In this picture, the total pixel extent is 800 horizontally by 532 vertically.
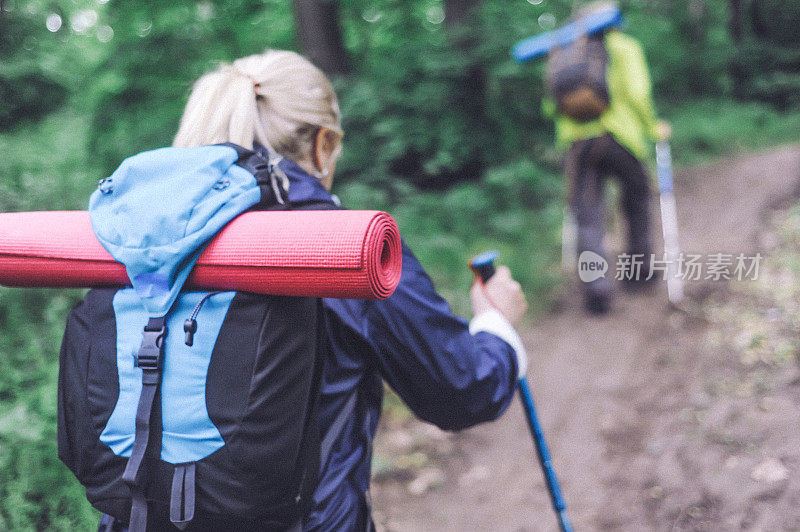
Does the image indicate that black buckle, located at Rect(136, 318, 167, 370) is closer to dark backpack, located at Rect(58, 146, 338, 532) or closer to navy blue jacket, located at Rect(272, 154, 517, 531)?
dark backpack, located at Rect(58, 146, 338, 532)

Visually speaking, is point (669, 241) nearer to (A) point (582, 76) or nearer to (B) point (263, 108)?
(A) point (582, 76)

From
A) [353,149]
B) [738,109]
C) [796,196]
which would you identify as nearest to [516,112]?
[353,149]

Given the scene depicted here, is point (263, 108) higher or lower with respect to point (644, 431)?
higher

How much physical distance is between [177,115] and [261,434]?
5788 millimetres

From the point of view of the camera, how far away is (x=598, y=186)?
17.4 feet

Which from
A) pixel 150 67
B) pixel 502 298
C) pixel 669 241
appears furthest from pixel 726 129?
pixel 502 298

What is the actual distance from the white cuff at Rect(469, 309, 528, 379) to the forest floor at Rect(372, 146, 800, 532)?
1578mm

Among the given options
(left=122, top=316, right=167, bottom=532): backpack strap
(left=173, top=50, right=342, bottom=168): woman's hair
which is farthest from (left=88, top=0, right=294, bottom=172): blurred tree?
(left=122, top=316, right=167, bottom=532): backpack strap

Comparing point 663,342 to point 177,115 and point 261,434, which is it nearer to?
point 261,434

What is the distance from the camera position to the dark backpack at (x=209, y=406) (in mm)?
1247

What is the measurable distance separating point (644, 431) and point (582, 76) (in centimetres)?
274

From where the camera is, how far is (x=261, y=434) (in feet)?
4.08

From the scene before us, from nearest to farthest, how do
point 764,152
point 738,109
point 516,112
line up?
1. point 516,112
2. point 764,152
3. point 738,109

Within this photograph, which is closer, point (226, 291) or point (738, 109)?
point (226, 291)
